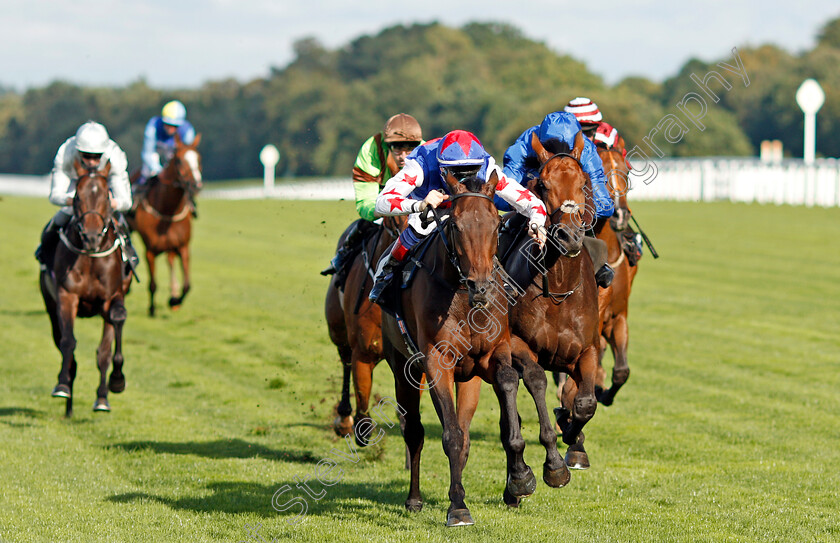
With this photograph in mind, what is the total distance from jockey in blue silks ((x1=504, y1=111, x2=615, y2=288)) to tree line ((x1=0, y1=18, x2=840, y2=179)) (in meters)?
21.4

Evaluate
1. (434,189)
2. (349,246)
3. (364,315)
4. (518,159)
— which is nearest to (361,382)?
(364,315)

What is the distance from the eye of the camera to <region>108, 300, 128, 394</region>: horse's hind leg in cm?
932

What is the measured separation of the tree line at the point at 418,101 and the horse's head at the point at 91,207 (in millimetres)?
18836

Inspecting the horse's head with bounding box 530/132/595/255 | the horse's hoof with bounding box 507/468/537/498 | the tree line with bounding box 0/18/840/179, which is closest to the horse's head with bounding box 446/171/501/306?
the horse's head with bounding box 530/132/595/255

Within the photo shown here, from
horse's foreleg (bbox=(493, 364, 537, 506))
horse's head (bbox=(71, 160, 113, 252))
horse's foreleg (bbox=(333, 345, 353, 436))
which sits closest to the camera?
horse's foreleg (bbox=(493, 364, 537, 506))

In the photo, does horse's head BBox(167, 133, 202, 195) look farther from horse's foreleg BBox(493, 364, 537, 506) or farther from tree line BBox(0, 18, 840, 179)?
tree line BBox(0, 18, 840, 179)

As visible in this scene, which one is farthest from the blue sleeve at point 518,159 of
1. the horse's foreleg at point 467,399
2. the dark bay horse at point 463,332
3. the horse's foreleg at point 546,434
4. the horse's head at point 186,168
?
the horse's head at point 186,168

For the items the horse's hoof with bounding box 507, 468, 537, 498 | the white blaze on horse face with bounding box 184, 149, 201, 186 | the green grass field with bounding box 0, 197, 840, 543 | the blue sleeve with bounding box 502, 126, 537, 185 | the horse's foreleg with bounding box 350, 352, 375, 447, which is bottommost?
the green grass field with bounding box 0, 197, 840, 543

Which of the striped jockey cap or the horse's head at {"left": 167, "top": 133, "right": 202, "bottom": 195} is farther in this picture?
the horse's head at {"left": 167, "top": 133, "right": 202, "bottom": 195}

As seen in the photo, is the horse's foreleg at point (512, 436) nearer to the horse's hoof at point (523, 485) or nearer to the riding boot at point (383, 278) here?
the horse's hoof at point (523, 485)

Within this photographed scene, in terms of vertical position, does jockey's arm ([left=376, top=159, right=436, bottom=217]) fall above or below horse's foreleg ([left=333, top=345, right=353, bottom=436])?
above

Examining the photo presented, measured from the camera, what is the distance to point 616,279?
8.49 metres

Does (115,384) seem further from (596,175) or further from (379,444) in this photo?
(596,175)

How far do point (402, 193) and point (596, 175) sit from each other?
1662 millimetres
